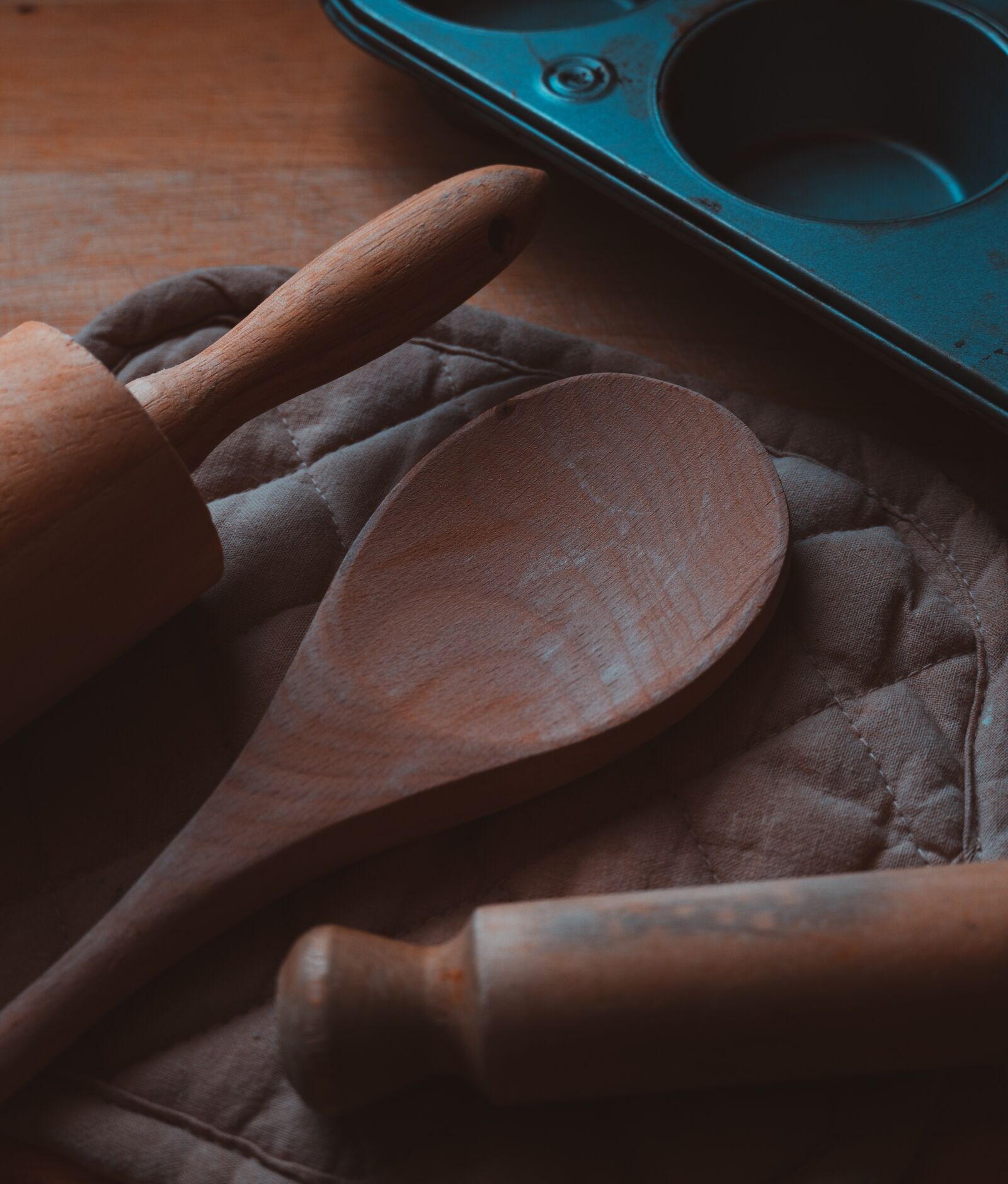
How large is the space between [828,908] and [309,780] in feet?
0.71

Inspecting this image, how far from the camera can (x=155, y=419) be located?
52cm

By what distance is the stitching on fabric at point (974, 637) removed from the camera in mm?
519

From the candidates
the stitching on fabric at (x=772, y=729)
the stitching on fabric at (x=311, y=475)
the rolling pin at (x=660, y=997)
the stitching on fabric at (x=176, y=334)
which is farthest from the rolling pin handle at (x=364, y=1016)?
the stitching on fabric at (x=176, y=334)

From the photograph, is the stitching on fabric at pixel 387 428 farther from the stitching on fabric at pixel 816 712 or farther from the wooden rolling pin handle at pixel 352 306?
the stitching on fabric at pixel 816 712

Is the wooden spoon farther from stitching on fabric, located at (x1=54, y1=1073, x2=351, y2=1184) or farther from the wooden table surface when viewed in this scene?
the wooden table surface

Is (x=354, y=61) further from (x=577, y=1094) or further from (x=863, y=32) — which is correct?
(x=577, y=1094)

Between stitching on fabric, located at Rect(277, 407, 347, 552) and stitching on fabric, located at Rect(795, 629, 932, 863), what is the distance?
240 mm

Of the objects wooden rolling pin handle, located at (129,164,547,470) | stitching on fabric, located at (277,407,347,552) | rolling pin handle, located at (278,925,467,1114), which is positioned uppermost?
wooden rolling pin handle, located at (129,164,547,470)

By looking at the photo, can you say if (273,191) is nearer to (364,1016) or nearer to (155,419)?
(155,419)

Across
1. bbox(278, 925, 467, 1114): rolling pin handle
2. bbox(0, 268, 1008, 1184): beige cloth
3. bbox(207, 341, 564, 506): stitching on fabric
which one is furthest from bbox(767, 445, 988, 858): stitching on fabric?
bbox(278, 925, 467, 1114): rolling pin handle

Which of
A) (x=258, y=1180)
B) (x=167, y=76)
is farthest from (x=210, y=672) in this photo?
(x=167, y=76)

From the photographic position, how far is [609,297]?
2.39 ft

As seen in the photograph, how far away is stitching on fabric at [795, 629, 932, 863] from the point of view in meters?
0.51

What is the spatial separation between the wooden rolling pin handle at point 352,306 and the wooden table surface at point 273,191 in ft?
0.45
